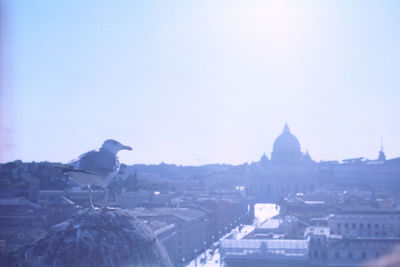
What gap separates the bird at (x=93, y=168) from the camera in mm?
3385

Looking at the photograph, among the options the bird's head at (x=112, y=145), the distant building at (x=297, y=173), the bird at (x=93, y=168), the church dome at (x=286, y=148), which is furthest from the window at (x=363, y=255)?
the church dome at (x=286, y=148)

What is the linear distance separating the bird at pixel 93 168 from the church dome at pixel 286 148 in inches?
2356

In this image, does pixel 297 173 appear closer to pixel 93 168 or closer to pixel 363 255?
pixel 363 255

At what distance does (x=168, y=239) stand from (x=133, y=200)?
781cm

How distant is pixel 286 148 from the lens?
63094 mm

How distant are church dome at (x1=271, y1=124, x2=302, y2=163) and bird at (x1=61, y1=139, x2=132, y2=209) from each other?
5985cm

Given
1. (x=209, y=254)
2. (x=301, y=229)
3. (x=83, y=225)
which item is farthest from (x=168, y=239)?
(x=83, y=225)

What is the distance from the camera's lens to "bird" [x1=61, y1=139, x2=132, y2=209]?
3.38m

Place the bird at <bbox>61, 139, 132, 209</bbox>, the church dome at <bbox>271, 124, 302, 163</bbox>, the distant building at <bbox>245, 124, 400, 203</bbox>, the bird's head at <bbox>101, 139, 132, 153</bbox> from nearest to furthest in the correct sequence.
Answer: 1. the bird at <bbox>61, 139, 132, 209</bbox>
2. the bird's head at <bbox>101, 139, 132, 153</bbox>
3. the distant building at <bbox>245, 124, 400, 203</bbox>
4. the church dome at <bbox>271, 124, 302, 163</bbox>

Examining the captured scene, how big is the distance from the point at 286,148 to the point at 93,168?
198 feet

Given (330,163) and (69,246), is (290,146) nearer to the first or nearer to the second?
(330,163)

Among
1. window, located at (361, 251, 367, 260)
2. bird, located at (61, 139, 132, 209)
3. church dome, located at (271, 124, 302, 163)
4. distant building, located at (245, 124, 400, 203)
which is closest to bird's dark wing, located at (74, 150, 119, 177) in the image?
bird, located at (61, 139, 132, 209)

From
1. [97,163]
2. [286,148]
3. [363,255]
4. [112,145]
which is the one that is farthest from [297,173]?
[97,163]

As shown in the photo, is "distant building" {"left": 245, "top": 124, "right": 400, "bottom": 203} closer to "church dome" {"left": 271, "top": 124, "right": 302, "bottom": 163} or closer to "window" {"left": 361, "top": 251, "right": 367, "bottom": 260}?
"church dome" {"left": 271, "top": 124, "right": 302, "bottom": 163}
